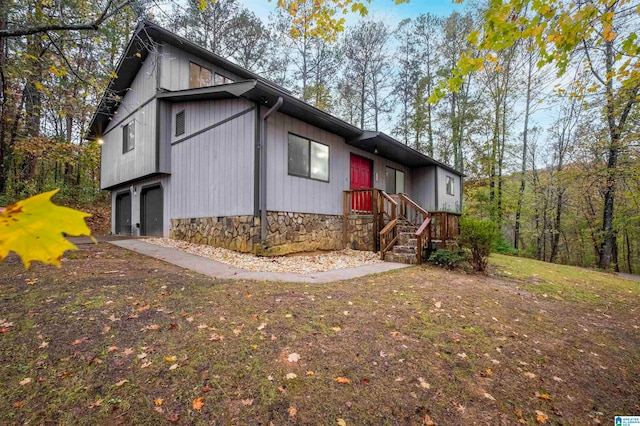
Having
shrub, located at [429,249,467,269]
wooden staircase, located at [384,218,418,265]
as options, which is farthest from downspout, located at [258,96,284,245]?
shrub, located at [429,249,467,269]

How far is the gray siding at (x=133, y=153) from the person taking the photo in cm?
Answer: 938

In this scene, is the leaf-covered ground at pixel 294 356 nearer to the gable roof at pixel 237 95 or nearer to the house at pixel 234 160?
the house at pixel 234 160

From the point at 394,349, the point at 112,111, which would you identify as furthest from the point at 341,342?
the point at 112,111

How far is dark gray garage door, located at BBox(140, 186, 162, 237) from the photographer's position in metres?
10.0

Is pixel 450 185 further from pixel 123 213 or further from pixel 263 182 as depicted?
pixel 123 213

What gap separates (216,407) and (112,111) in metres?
14.3

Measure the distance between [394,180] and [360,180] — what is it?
2.57m

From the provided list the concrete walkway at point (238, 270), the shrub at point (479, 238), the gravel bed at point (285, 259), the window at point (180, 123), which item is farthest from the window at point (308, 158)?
the shrub at point (479, 238)

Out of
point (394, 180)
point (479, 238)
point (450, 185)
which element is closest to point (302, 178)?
point (479, 238)

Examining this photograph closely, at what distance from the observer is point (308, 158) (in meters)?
8.32

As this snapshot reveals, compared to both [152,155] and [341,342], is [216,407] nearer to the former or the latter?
[341,342]

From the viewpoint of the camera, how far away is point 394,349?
2.70m

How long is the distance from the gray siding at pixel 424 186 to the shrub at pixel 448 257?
6479 mm

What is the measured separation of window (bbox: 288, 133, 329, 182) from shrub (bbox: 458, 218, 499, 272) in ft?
13.7
